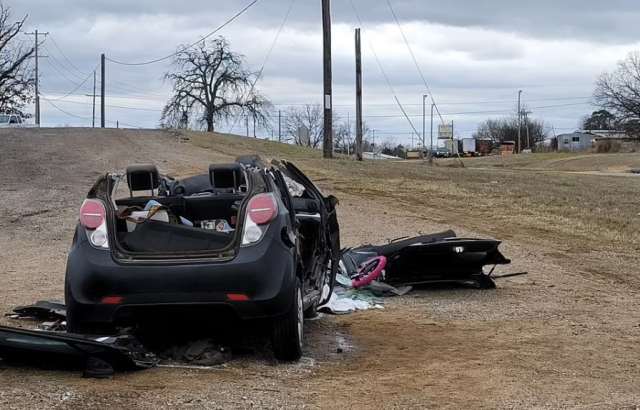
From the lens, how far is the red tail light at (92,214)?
5613 mm

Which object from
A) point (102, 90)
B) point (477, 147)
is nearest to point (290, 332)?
point (102, 90)

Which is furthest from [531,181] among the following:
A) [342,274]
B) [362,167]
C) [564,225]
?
[342,274]

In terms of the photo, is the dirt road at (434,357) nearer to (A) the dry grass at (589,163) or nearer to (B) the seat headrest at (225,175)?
(B) the seat headrest at (225,175)

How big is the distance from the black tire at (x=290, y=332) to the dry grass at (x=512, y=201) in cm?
825

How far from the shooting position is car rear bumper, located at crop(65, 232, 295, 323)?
17.6 ft

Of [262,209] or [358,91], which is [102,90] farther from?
[262,209]

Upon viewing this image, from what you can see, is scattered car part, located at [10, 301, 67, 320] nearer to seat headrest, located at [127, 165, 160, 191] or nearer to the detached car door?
seat headrest, located at [127, 165, 160, 191]

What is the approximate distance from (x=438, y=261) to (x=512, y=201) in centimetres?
962

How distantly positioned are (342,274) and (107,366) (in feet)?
14.7

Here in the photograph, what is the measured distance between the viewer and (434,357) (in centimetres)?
617

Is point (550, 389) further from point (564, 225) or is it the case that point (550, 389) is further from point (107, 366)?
point (564, 225)

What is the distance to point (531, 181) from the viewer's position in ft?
80.7

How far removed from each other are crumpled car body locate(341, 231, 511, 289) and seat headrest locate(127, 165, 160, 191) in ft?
10.7

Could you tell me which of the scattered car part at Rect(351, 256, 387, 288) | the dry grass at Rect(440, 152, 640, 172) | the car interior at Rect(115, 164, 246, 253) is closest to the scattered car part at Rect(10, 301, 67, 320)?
the car interior at Rect(115, 164, 246, 253)
